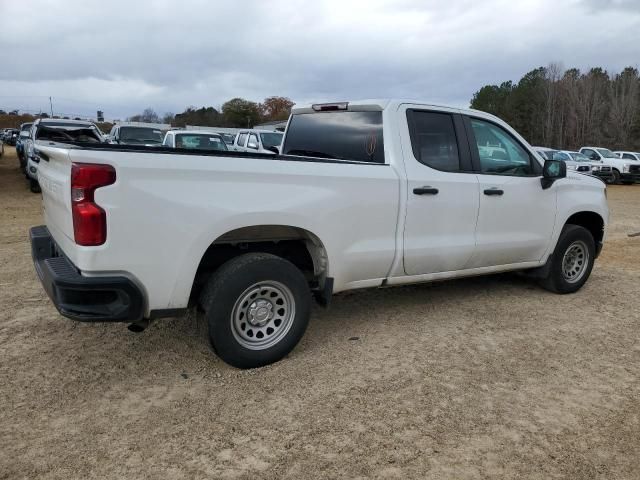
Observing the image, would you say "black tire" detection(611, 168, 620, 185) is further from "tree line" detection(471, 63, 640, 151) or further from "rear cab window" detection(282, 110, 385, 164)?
"tree line" detection(471, 63, 640, 151)

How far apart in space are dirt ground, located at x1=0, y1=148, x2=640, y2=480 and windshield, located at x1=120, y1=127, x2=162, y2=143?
37.0ft

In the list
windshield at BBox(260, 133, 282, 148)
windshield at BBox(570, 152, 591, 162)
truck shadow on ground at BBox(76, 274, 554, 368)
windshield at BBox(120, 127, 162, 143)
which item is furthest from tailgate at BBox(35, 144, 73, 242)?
windshield at BBox(570, 152, 591, 162)

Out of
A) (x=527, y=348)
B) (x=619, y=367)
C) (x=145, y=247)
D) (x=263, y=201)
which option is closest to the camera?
(x=145, y=247)

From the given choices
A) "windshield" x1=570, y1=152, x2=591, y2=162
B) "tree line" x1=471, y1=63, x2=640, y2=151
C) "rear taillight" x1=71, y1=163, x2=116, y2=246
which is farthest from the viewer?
"tree line" x1=471, y1=63, x2=640, y2=151

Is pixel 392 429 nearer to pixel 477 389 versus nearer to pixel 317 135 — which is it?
pixel 477 389

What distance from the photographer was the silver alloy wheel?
5988 mm

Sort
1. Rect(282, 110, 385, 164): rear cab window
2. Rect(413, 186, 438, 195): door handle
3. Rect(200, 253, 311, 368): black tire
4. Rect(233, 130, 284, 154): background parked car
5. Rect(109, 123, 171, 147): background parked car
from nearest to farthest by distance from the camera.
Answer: Rect(200, 253, 311, 368): black tire < Rect(413, 186, 438, 195): door handle < Rect(282, 110, 385, 164): rear cab window < Rect(233, 130, 284, 154): background parked car < Rect(109, 123, 171, 147): background parked car

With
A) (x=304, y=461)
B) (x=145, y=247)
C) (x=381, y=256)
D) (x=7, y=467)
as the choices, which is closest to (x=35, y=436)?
(x=7, y=467)

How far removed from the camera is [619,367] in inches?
161

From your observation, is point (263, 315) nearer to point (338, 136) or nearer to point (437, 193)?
point (437, 193)

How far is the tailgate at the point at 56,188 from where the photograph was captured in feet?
10.7

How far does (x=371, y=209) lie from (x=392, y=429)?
167cm

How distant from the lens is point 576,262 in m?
6.07

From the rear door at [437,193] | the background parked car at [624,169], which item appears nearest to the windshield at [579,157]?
the background parked car at [624,169]
